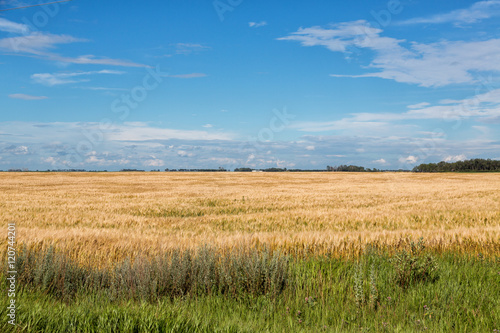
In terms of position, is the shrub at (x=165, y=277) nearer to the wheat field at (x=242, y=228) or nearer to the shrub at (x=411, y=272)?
the wheat field at (x=242, y=228)

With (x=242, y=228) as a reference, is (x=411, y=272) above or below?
above

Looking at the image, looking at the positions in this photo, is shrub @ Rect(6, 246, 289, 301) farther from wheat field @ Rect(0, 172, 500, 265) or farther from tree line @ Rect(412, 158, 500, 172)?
tree line @ Rect(412, 158, 500, 172)

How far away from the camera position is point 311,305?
532cm

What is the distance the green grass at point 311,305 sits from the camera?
410 cm

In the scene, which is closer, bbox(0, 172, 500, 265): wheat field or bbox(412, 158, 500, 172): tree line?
bbox(0, 172, 500, 265): wheat field

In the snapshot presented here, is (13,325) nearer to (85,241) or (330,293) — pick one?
(330,293)

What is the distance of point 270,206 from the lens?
1001 inches

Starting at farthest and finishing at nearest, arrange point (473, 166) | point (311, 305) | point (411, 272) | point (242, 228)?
1. point (473, 166)
2. point (242, 228)
3. point (411, 272)
4. point (311, 305)

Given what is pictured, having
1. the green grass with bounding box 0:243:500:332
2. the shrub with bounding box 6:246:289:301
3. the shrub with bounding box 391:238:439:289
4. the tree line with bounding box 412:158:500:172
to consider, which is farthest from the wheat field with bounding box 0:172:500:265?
the tree line with bounding box 412:158:500:172

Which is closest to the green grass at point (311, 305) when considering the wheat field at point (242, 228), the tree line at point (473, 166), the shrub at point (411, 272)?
the shrub at point (411, 272)

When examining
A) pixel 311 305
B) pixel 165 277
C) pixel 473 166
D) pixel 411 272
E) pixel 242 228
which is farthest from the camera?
pixel 473 166

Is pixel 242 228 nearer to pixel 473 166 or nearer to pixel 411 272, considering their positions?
pixel 411 272

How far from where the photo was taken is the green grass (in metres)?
4.10

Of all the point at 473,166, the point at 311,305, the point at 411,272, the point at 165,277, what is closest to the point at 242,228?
the point at 165,277
